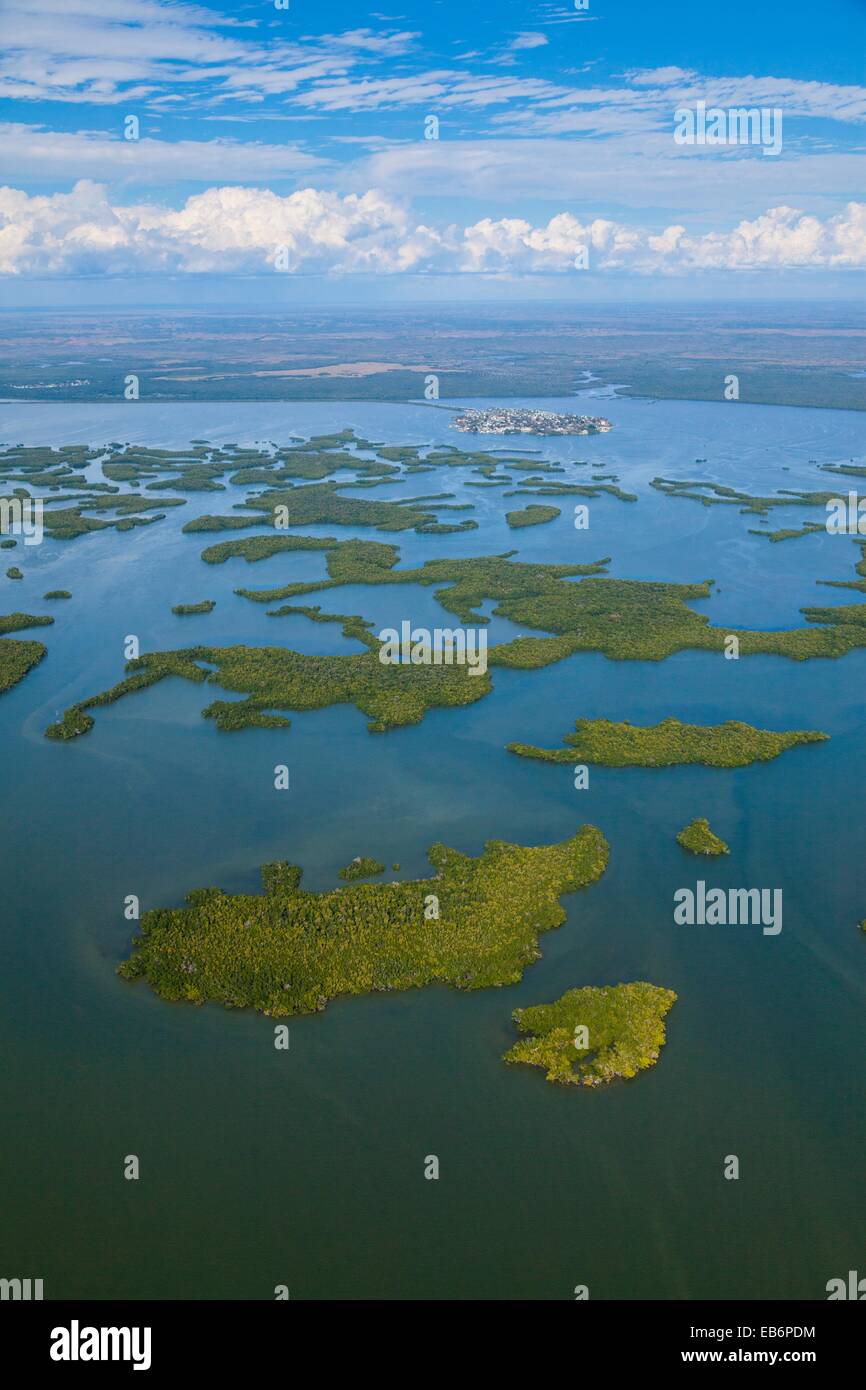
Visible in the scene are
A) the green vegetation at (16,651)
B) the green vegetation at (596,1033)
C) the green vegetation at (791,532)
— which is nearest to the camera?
the green vegetation at (596,1033)

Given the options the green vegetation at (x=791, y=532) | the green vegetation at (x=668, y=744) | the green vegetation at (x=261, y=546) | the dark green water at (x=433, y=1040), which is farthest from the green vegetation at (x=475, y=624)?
the green vegetation at (x=791, y=532)

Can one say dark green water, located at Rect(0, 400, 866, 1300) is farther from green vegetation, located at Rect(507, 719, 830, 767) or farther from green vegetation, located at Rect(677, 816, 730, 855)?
green vegetation, located at Rect(507, 719, 830, 767)

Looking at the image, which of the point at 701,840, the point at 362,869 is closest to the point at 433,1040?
the point at 362,869

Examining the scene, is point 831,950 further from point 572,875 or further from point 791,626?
point 791,626

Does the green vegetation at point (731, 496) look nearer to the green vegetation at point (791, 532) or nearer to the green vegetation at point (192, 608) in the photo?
the green vegetation at point (791, 532)

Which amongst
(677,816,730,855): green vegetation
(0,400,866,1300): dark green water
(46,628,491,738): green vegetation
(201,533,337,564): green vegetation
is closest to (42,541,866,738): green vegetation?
(46,628,491,738): green vegetation
